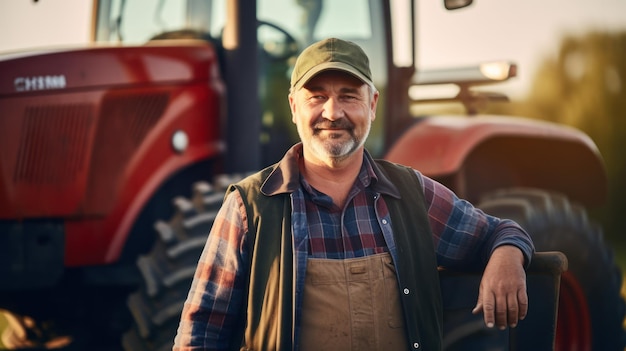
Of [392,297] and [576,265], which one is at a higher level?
[392,297]

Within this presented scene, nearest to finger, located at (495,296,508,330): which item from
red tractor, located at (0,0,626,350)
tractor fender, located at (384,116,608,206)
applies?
red tractor, located at (0,0,626,350)

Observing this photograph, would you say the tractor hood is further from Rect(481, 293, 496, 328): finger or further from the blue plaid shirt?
Rect(481, 293, 496, 328): finger

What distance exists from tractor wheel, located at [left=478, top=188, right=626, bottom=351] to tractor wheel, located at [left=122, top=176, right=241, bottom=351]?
1295 millimetres

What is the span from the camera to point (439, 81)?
5.10 m

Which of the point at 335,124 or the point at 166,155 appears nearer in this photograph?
the point at 335,124

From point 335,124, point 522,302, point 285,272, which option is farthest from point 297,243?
point 522,302

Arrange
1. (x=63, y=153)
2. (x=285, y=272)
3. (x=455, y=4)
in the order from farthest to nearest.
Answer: (x=455, y=4) → (x=63, y=153) → (x=285, y=272)

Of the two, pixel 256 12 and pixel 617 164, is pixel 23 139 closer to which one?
pixel 256 12

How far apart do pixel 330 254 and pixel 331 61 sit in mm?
471

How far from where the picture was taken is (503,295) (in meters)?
2.16

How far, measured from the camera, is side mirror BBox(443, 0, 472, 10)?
4043mm

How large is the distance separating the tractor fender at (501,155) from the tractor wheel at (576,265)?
0.92ft

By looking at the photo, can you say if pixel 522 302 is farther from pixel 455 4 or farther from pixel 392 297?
pixel 455 4

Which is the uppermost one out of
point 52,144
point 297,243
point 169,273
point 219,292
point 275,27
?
point 275,27
